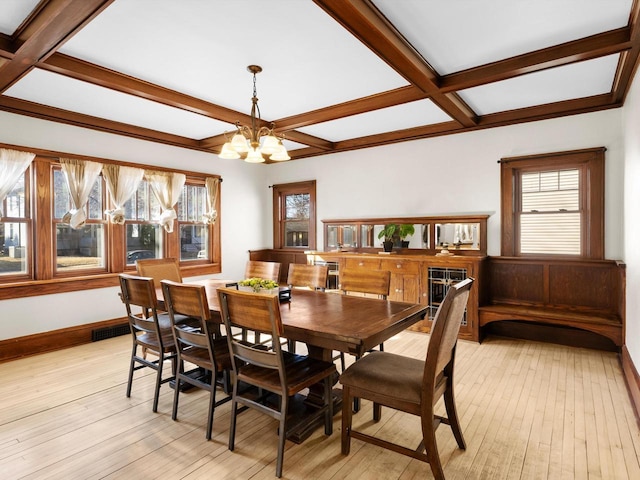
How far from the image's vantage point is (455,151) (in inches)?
190

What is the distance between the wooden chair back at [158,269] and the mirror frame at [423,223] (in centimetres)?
267

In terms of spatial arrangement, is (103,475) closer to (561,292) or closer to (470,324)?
(470,324)

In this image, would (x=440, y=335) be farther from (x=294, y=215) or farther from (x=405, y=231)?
(x=294, y=215)

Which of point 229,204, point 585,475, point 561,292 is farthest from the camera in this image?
point 229,204

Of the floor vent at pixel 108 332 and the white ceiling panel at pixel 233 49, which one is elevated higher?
the white ceiling panel at pixel 233 49

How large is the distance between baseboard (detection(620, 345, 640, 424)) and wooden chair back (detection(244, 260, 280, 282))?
3.10 m

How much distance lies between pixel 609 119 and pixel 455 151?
160 cm

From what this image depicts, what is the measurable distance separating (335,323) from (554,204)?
3467 millimetres

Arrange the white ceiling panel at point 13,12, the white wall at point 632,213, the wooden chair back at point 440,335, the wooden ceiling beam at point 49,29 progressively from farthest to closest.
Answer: the white wall at point 632,213 → the white ceiling panel at point 13,12 → the wooden ceiling beam at point 49,29 → the wooden chair back at point 440,335

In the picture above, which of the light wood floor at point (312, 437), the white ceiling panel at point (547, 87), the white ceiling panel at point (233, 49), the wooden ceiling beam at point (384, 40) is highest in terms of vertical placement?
the white ceiling panel at point (547, 87)

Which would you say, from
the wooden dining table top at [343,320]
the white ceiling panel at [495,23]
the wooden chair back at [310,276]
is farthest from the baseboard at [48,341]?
the white ceiling panel at [495,23]

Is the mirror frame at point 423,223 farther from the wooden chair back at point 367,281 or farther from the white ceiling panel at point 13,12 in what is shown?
the white ceiling panel at point 13,12

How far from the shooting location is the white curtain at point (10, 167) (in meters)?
3.70

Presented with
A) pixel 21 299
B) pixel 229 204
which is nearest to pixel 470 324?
pixel 229 204
